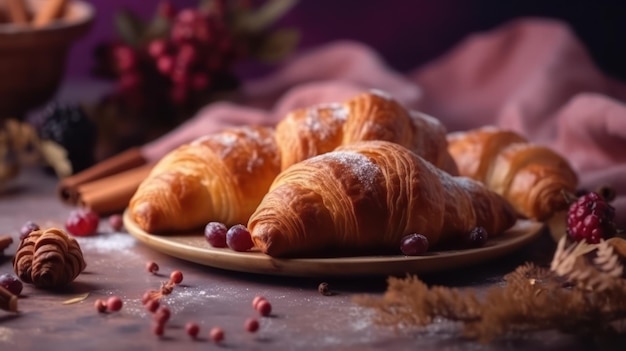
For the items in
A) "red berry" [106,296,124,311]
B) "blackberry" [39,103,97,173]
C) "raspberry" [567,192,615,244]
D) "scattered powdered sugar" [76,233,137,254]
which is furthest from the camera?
"blackberry" [39,103,97,173]

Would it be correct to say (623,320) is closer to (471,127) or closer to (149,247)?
(149,247)

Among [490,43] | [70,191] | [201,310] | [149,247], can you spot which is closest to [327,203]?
[201,310]

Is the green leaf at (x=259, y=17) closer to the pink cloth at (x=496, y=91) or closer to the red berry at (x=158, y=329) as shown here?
the pink cloth at (x=496, y=91)

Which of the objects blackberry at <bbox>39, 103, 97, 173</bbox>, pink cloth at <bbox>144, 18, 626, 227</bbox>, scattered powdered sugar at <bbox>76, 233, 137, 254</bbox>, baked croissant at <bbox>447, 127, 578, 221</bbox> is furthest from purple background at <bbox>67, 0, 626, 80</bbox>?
scattered powdered sugar at <bbox>76, 233, 137, 254</bbox>

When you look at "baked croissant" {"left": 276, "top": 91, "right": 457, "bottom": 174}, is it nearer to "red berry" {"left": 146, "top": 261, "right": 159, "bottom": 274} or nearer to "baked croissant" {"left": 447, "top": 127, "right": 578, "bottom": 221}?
"baked croissant" {"left": 447, "top": 127, "right": 578, "bottom": 221}

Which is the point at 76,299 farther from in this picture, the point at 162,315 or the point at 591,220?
the point at 591,220

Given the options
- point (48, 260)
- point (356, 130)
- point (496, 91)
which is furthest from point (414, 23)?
point (48, 260)

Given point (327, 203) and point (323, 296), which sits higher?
point (327, 203)
